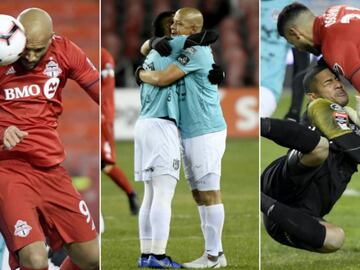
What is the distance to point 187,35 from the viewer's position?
14.9ft

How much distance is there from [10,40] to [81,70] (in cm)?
41

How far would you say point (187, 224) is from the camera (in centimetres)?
598

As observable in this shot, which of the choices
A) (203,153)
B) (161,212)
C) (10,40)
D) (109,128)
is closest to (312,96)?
(203,153)

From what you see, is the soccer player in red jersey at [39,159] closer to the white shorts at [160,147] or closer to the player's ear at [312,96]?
the white shorts at [160,147]

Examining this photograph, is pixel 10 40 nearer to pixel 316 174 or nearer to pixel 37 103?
pixel 37 103

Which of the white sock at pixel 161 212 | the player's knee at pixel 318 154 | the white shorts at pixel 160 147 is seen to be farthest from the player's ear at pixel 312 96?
the white sock at pixel 161 212

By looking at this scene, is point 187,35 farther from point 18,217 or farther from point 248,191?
point 248,191

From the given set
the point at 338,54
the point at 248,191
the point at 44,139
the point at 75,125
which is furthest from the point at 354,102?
the point at 75,125

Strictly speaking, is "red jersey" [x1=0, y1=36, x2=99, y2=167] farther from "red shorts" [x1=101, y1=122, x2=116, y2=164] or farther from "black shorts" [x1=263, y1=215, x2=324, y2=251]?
"red shorts" [x1=101, y1=122, x2=116, y2=164]

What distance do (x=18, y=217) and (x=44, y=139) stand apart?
36cm

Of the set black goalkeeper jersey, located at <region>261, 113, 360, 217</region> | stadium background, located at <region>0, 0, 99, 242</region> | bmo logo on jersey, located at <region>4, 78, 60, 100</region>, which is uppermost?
bmo logo on jersey, located at <region>4, 78, 60, 100</region>

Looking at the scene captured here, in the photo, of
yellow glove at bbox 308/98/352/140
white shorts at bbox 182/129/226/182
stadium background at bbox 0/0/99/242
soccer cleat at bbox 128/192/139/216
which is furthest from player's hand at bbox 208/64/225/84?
stadium background at bbox 0/0/99/242

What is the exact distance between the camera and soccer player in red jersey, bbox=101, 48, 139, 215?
6188 mm

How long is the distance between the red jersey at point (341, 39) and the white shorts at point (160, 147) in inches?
32.8
